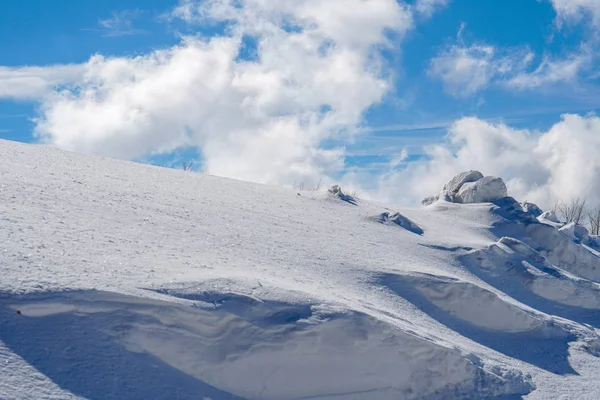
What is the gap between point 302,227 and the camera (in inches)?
492

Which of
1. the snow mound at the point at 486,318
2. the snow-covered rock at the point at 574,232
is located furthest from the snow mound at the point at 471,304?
the snow-covered rock at the point at 574,232

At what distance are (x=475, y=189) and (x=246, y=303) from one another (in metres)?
13.3

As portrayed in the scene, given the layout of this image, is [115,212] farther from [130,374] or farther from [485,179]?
[485,179]

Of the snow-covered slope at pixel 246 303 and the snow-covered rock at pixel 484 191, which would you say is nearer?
the snow-covered slope at pixel 246 303

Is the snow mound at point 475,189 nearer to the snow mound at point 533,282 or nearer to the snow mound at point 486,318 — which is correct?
the snow mound at point 533,282

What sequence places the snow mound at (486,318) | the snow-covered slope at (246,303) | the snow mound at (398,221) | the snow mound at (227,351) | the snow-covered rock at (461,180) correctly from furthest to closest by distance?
1. the snow-covered rock at (461,180)
2. the snow mound at (398,221)
3. the snow mound at (486,318)
4. the snow-covered slope at (246,303)
5. the snow mound at (227,351)

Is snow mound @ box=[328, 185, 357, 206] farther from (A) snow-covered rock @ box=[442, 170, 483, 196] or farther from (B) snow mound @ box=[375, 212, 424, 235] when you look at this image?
(A) snow-covered rock @ box=[442, 170, 483, 196]

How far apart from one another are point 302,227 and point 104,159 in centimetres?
564

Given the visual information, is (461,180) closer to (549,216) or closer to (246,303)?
(549,216)

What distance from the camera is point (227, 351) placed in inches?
268

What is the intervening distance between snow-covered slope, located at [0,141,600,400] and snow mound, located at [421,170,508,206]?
467 centimetres

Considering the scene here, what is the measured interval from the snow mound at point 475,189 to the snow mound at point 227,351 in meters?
11.2

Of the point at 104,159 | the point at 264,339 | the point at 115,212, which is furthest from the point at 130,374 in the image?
the point at 104,159

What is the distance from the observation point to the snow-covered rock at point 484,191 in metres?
19.1
